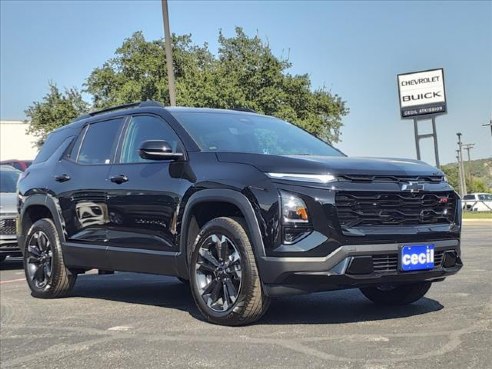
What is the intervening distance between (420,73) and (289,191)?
42694 millimetres

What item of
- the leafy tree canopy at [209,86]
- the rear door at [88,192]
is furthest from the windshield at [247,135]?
the leafy tree canopy at [209,86]

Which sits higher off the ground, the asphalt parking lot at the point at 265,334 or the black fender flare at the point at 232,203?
the black fender flare at the point at 232,203

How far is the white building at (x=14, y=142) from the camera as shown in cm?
5488

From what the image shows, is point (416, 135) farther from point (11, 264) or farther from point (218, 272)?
point (218, 272)

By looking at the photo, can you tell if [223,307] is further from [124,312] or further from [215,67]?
[215,67]

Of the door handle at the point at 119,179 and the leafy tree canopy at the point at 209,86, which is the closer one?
the door handle at the point at 119,179

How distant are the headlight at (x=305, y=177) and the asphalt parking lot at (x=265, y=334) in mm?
1081

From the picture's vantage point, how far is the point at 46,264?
6.81 metres

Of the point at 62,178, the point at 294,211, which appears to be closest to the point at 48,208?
the point at 62,178

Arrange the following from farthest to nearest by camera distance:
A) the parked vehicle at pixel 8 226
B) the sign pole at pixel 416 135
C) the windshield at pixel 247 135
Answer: the sign pole at pixel 416 135
the parked vehicle at pixel 8 226
the windshield at pixel 247 135

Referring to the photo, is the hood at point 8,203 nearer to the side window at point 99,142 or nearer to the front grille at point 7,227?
the front grille at point 7,227

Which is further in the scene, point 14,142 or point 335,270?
point 14,142

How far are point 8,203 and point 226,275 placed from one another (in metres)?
6.79

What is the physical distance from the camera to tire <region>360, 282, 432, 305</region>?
540cm
